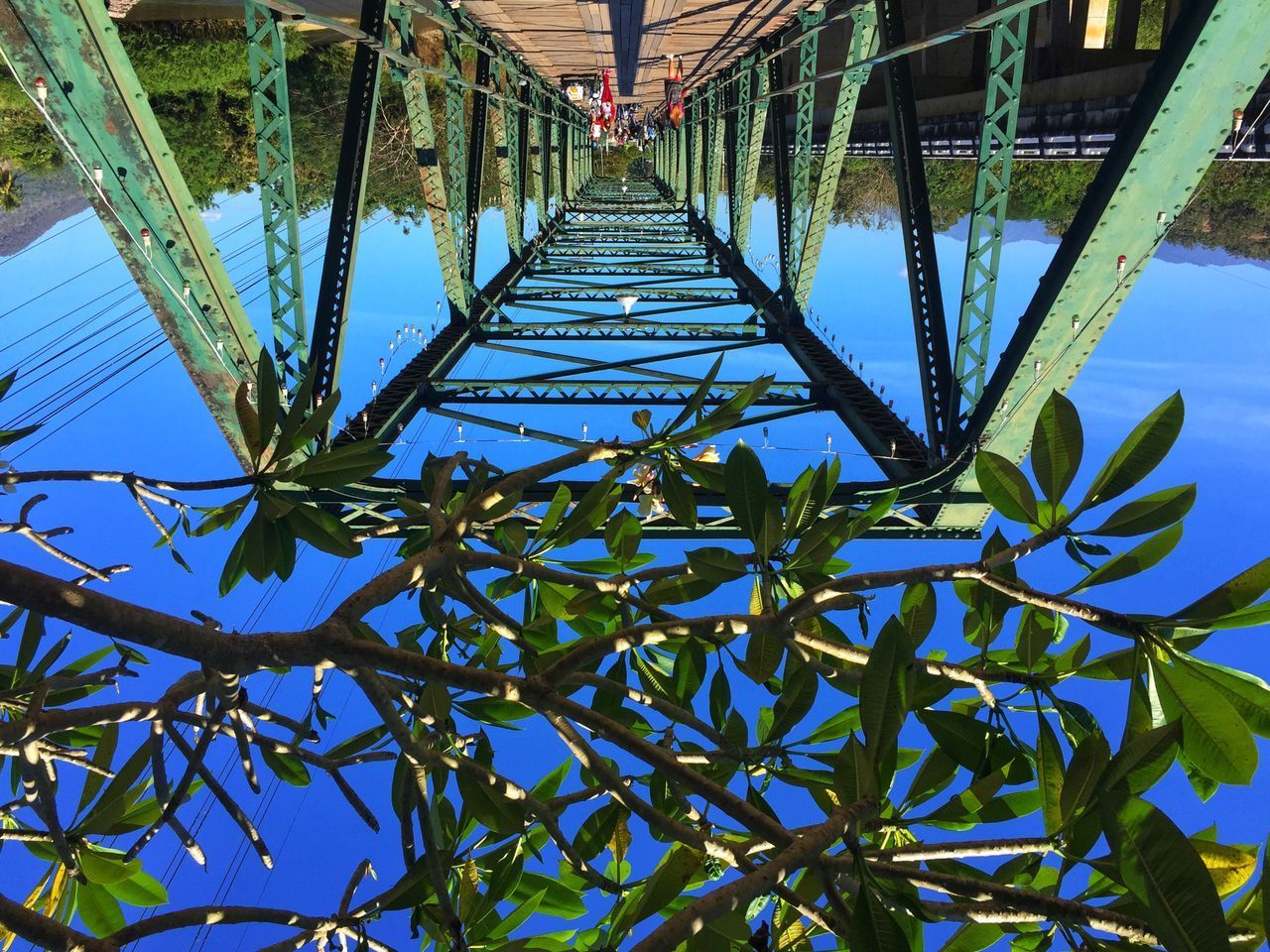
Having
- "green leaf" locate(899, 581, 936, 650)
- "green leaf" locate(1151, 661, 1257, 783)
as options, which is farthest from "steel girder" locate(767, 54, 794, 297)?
"green leaf" locate(1151, 661, 1257, 783)

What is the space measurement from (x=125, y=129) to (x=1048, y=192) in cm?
4573

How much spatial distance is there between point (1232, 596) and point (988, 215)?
391 cm

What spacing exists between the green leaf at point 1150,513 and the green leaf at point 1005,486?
222mm

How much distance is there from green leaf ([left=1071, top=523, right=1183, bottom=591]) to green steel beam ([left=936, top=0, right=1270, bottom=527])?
1217 millimetres

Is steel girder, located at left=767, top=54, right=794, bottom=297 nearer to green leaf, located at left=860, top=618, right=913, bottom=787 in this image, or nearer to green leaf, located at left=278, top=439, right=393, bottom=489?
green leaf, located at left=278, top=439, right=393, bottom=489

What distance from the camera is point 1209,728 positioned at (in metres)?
1.92

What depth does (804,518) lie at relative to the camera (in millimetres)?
2686

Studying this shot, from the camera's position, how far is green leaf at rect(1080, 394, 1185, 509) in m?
2.05

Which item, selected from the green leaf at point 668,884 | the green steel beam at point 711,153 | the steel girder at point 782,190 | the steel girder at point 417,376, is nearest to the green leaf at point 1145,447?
the green leaf at point 668,884

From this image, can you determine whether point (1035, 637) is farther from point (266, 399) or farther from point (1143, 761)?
point (266, 399)

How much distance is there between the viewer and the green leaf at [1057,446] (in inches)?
85.7

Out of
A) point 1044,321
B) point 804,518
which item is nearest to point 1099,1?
point 1044,321

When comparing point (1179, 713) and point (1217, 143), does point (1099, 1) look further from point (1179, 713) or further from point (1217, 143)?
point (1179, 713)

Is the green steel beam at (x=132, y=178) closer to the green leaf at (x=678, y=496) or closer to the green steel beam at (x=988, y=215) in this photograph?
the green leaf at (x=678, y=496)
